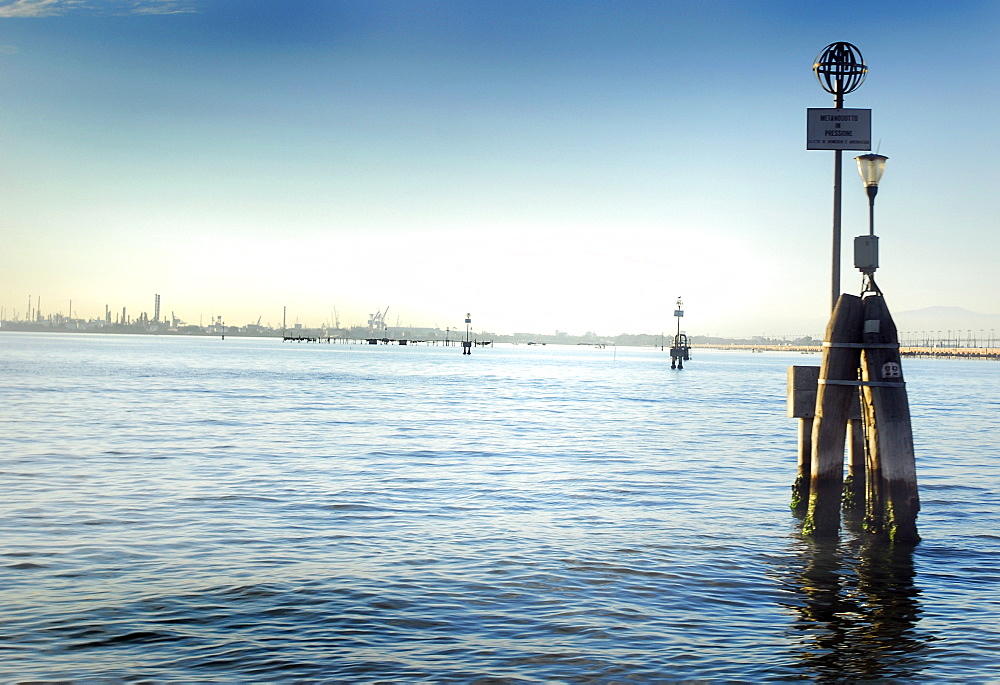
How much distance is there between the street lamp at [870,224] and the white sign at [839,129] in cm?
28

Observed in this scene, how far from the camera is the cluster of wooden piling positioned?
1331cm

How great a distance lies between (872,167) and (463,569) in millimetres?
9469

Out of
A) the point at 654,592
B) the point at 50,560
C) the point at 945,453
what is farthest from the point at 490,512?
the point at 945,453

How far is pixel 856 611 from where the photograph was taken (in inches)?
439

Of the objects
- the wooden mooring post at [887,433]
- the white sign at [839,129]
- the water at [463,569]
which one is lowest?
the water at [463,569]

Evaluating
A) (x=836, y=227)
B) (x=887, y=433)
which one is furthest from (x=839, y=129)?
(x=887, y=433)

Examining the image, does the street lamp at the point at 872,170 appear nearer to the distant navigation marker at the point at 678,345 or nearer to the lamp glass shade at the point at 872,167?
the lamp glass shade at the point at 872,167

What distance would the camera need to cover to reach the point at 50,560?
1294cm

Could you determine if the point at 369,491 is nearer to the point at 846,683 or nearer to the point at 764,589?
the point at 764,589

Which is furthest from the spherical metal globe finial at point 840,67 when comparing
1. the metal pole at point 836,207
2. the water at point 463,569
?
the water at point 463,569

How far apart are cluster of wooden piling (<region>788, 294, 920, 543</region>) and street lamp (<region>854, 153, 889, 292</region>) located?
56 centimetres

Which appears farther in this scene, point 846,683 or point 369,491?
point 369,491

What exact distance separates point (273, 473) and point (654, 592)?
13.5 metres

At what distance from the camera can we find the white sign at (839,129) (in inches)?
615
